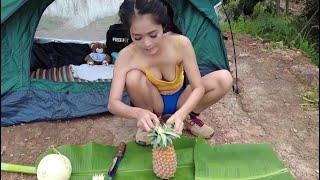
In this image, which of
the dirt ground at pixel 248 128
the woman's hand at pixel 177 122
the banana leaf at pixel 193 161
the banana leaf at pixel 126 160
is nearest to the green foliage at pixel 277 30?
the dirt ground at pixel 248 128

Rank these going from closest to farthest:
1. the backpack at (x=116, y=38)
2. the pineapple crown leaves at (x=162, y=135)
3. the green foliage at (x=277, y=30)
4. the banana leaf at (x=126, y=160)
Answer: the pineapple crown leaves at (x=162, y=135), the banana leaf at (x=126, y=160), the backpack at (x=116, y=38), the green foliage at (x=277, y=30)

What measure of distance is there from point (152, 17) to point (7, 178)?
101 centimetres

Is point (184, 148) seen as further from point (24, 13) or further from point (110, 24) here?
point (110, 24)

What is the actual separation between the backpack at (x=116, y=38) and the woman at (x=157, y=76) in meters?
1.06

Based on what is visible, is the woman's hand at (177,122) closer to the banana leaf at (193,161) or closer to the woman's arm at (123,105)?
the woman's arm at (123,105)

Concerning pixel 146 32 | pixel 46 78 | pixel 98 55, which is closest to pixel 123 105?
pixel 146 32

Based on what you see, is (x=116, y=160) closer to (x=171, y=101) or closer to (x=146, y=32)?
(x=171, y=101)

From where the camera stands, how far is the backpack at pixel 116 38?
331cm

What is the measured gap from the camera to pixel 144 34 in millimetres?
1877

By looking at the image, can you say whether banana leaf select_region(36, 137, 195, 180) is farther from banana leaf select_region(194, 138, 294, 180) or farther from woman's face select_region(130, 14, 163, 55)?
woman's face select_region(130, 14, 163, 55)

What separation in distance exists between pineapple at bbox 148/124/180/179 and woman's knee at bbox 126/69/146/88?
36cm

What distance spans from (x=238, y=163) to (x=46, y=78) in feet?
4.92

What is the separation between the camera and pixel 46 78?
295cm

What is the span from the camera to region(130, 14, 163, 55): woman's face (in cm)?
186
